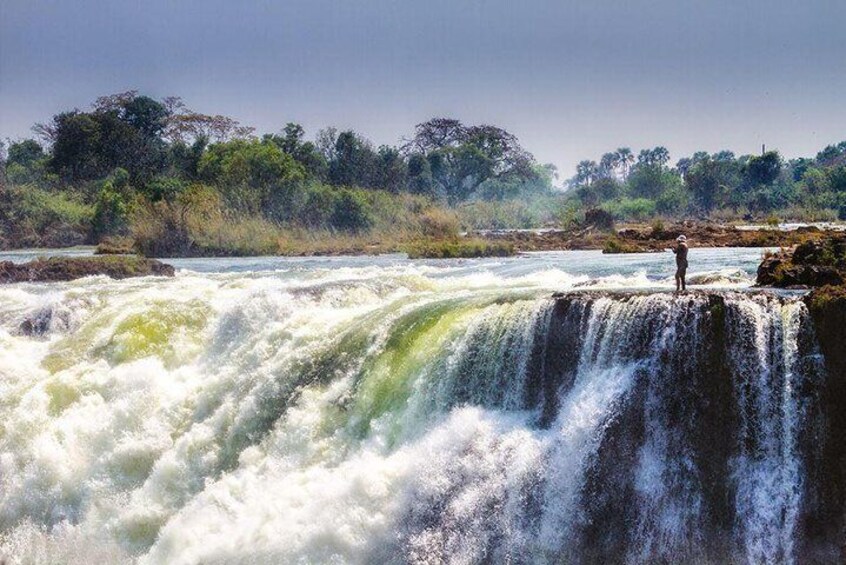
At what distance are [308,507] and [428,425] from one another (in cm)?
158

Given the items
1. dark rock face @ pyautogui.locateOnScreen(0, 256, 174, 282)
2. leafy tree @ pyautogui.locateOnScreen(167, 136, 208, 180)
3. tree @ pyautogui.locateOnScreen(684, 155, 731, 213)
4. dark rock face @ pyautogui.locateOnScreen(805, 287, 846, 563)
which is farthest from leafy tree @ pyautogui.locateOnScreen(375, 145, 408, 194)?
dark rock face @ pyautogui.locateOnScreen(805, 287, 846, 563)

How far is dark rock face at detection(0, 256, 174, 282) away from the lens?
71.6ft

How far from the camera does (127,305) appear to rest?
15.2 meters

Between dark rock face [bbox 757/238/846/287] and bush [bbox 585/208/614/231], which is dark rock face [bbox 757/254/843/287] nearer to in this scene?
dark rock face [bbox 757/238/846/287]

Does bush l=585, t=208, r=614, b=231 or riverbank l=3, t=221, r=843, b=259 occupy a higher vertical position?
bush l=585, t=208, r=614, b=231

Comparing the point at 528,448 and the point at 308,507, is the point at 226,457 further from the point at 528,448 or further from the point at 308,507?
the point at 528,448

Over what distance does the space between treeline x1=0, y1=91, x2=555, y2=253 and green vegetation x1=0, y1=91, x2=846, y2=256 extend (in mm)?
86

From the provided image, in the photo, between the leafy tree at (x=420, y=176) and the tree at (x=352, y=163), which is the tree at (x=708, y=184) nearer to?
the leafy tree at (x=420, y=176)

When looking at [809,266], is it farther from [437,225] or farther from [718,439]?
[437,225]

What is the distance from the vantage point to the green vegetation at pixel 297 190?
35.6 m

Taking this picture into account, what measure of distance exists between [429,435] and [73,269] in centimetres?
1568

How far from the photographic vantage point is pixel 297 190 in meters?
41.9

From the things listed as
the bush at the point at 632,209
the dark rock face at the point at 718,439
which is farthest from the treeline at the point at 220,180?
the dark rock face at the point at 718,439

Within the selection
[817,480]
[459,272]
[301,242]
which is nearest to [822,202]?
[301,242]
